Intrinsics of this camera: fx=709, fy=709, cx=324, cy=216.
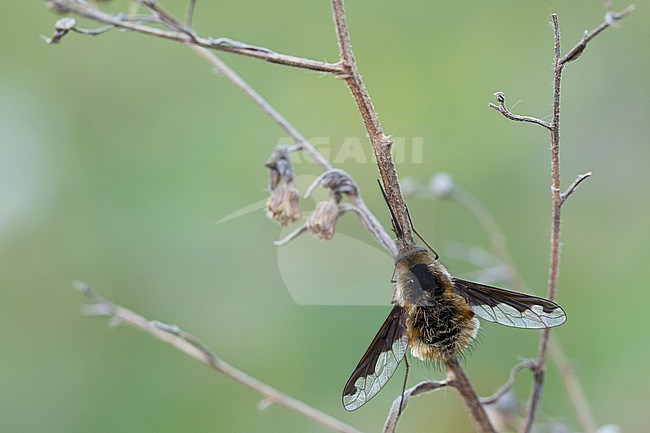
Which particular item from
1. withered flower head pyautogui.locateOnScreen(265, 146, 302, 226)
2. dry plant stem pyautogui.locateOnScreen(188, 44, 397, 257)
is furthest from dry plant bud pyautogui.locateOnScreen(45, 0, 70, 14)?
withered flower head pyautogui.locateOnScreen(265, 146, 302, 226)

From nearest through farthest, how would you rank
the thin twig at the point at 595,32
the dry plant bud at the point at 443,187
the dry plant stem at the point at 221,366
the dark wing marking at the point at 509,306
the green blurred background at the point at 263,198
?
the thin twig at the point at 595,32
the dark wing marking at the point at 509,306
the dry plant stem at the point at 221,366
the dry plant bud at the point at 443,187
the green blurred background at the point at 263,198

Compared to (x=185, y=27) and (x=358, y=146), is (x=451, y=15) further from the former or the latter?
(x=185, y=27)

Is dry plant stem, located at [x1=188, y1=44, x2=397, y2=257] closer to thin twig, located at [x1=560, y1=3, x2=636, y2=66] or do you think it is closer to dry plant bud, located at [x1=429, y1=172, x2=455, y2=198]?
thin twig, located at [x1=560, y1=3, x2=636, y2=66]

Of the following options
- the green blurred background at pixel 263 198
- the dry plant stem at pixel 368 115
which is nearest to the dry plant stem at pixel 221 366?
the dry plant stem at pixel 368 115

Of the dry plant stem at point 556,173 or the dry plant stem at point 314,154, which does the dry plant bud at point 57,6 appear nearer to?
the dry plant stem at point 314,154

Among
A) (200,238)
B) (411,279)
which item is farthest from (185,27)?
(200,238)

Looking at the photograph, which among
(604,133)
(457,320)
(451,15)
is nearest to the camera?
(457,320)
